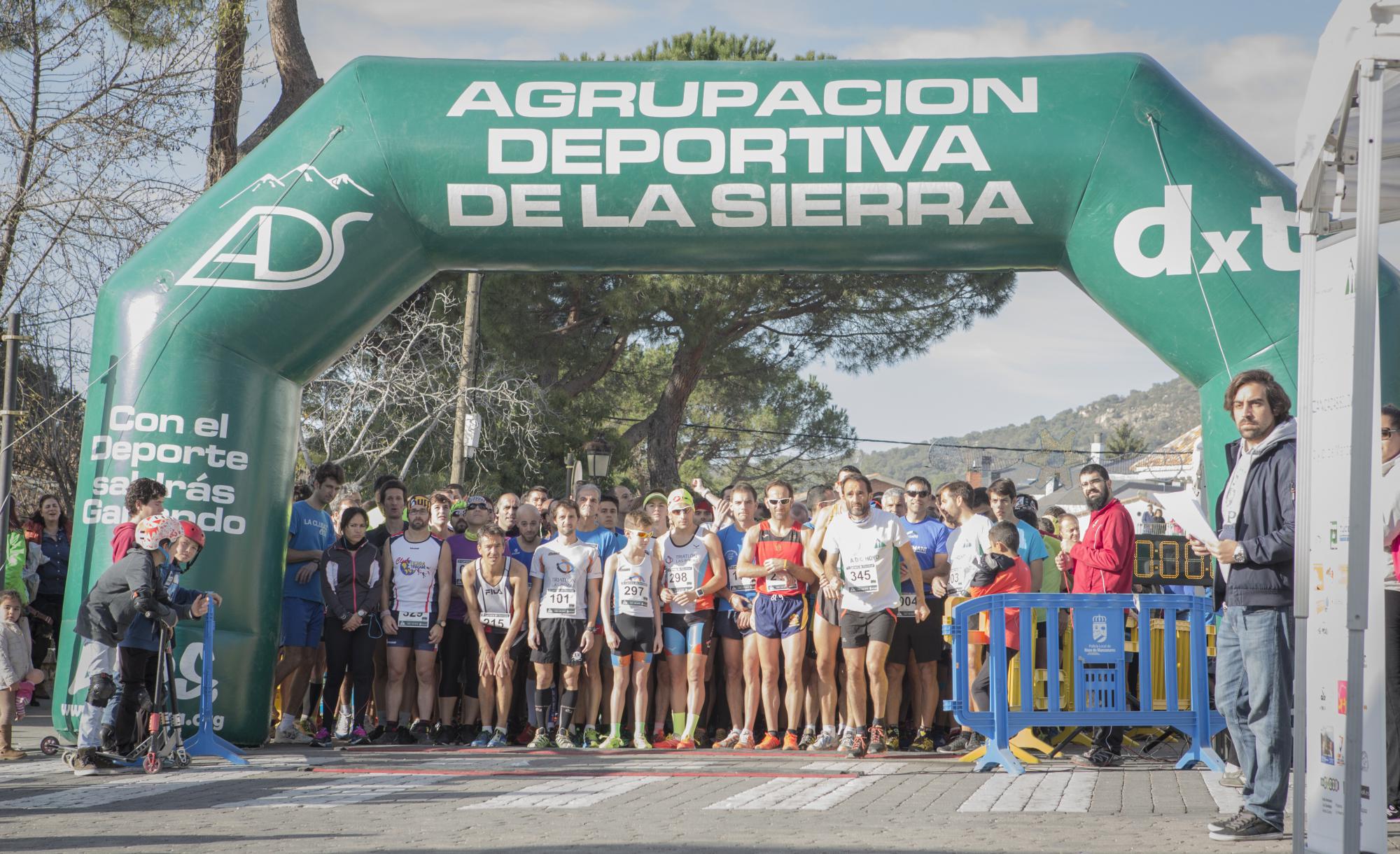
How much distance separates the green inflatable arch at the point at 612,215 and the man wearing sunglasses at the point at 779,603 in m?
2.05

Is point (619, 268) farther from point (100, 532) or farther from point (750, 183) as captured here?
point (100, 532)

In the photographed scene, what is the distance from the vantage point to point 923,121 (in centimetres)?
855

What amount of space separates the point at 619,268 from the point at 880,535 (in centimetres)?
257

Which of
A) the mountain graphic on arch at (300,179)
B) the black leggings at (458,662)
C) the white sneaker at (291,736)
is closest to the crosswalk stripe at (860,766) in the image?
the black leggings at (458,662)

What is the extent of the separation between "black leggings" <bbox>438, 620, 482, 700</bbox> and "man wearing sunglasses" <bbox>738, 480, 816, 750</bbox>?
2209mm

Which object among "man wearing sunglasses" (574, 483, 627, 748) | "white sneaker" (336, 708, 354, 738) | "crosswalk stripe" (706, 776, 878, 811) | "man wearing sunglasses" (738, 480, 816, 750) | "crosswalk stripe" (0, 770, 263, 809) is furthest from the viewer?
"white sneaker" (336, 708, 354, 738)

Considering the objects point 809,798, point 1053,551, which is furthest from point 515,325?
point 809,798

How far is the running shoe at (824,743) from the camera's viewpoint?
968cm

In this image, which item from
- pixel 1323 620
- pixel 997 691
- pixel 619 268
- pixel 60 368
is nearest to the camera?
pixel 1323 620

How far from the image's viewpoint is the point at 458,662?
412 inches

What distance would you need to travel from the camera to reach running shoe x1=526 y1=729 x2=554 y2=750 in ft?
32.7

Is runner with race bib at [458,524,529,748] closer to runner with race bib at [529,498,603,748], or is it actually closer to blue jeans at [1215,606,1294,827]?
runner with race bib at [529,498,603,748]

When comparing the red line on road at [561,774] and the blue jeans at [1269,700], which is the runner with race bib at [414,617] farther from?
the blue jeans at [1269,700]

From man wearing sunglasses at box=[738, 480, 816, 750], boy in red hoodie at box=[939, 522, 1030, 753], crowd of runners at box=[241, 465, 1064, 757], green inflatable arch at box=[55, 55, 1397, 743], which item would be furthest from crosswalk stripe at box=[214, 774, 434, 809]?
boy in red hoodie at box=[939, 522, 1030, 753]
